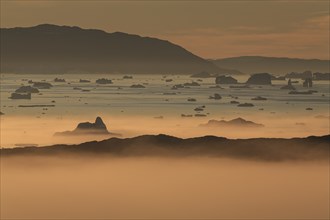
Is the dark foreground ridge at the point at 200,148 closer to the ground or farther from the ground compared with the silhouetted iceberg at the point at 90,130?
closer to the ground

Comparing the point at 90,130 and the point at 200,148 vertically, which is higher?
the point at 90,130

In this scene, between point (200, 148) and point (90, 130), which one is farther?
point (90, 130)

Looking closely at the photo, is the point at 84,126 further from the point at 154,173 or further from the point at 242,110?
the point at 242,110

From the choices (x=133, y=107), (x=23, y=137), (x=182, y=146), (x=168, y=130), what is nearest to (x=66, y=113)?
(x=133, y=107)

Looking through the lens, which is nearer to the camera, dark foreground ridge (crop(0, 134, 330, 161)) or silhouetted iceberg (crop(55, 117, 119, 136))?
dark foreground ridge (crop(0, 134, 330, 161))

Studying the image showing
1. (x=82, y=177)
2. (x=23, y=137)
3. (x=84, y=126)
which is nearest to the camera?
(x=82, y=177)

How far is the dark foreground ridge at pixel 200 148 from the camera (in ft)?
112

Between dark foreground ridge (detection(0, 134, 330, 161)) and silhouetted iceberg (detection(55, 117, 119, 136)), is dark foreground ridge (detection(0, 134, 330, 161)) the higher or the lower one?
the lower one

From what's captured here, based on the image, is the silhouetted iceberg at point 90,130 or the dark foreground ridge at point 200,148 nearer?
the dark foreground ridge at point 200,148

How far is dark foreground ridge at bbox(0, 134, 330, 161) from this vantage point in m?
34.2

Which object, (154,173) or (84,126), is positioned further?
(84,126)

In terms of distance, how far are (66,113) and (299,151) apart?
43.2m

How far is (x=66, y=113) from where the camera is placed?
76125 mm

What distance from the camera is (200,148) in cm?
3541
